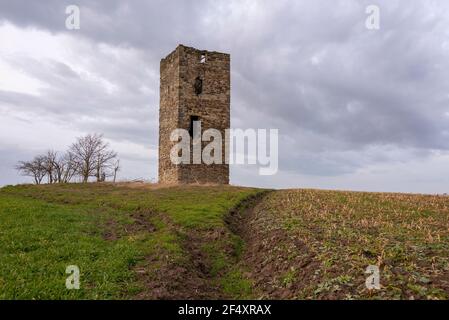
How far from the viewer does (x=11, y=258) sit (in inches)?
480

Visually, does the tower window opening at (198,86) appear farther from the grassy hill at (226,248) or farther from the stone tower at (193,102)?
the grassy hill at (226,248)

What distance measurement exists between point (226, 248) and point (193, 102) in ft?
66.5

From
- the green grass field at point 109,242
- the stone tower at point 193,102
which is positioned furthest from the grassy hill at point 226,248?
the stone tower at point 193,102

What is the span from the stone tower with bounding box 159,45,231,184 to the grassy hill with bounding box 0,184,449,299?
34.1 feet

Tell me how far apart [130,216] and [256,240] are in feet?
23.9

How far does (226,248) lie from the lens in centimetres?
1526

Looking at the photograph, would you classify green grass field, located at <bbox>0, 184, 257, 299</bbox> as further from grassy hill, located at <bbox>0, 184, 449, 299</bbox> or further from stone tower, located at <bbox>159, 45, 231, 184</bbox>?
stone tower, located at <bbox>159, 45, 231, 184</bbox>

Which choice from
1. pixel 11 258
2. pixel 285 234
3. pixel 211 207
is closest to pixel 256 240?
pixel 285 234

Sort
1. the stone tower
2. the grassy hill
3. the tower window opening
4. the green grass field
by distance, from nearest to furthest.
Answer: the grassy hill
the green grass field
the stone tower
the tower window opening

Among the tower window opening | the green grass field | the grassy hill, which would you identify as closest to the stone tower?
the tower window opening

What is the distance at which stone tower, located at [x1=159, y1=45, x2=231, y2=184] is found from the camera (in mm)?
33031

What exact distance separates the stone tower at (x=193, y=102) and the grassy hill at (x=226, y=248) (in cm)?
1040
